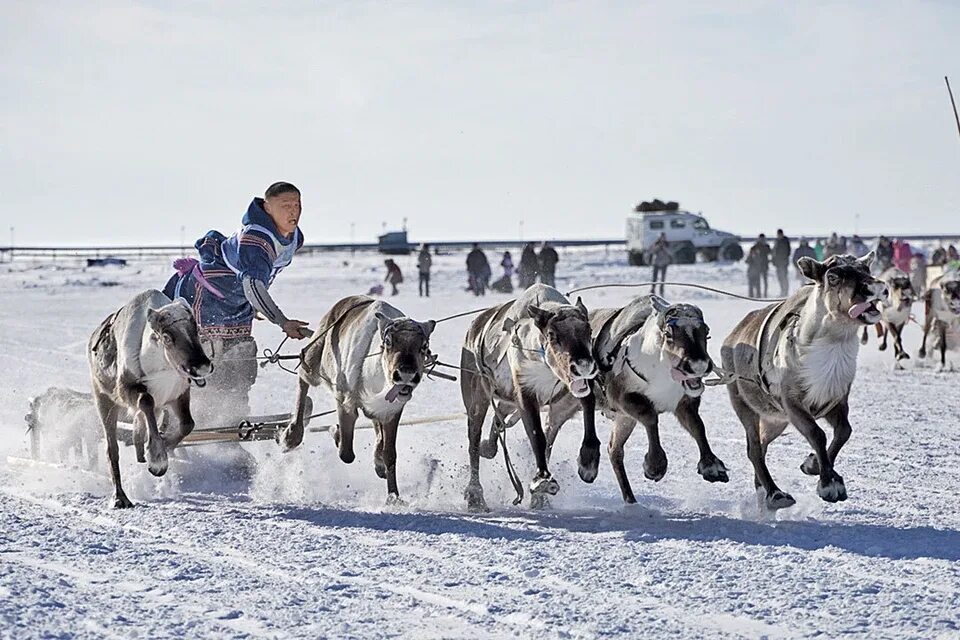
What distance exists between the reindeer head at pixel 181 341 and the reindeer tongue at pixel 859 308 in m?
3.55

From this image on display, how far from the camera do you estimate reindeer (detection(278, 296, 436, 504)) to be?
7.65m

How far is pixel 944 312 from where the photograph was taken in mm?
17531

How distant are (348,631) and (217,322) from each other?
4.54 metres

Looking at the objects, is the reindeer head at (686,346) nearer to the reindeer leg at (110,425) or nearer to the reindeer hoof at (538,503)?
the reindeer hoof at (538,503)

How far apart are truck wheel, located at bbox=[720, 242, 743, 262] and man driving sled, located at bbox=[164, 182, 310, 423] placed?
130 ft

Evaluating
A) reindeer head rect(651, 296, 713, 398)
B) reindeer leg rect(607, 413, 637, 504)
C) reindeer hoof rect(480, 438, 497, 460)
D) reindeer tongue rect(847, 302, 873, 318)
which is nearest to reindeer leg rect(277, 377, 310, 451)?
reindeer hoof rect(480, 438, 497, 460)

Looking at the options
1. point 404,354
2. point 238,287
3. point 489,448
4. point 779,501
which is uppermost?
point 238,287

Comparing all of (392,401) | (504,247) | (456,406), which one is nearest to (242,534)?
(392,401)

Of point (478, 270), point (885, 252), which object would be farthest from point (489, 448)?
point (885, 252)

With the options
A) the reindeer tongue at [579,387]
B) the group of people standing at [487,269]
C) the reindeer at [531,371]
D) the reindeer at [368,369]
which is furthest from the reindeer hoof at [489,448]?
the group of people standing at [487,269]

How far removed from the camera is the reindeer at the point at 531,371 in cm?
720

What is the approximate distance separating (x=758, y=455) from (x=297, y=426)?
9.67ft

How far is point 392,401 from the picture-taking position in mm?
7715

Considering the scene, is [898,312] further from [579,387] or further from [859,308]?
[579,387]
